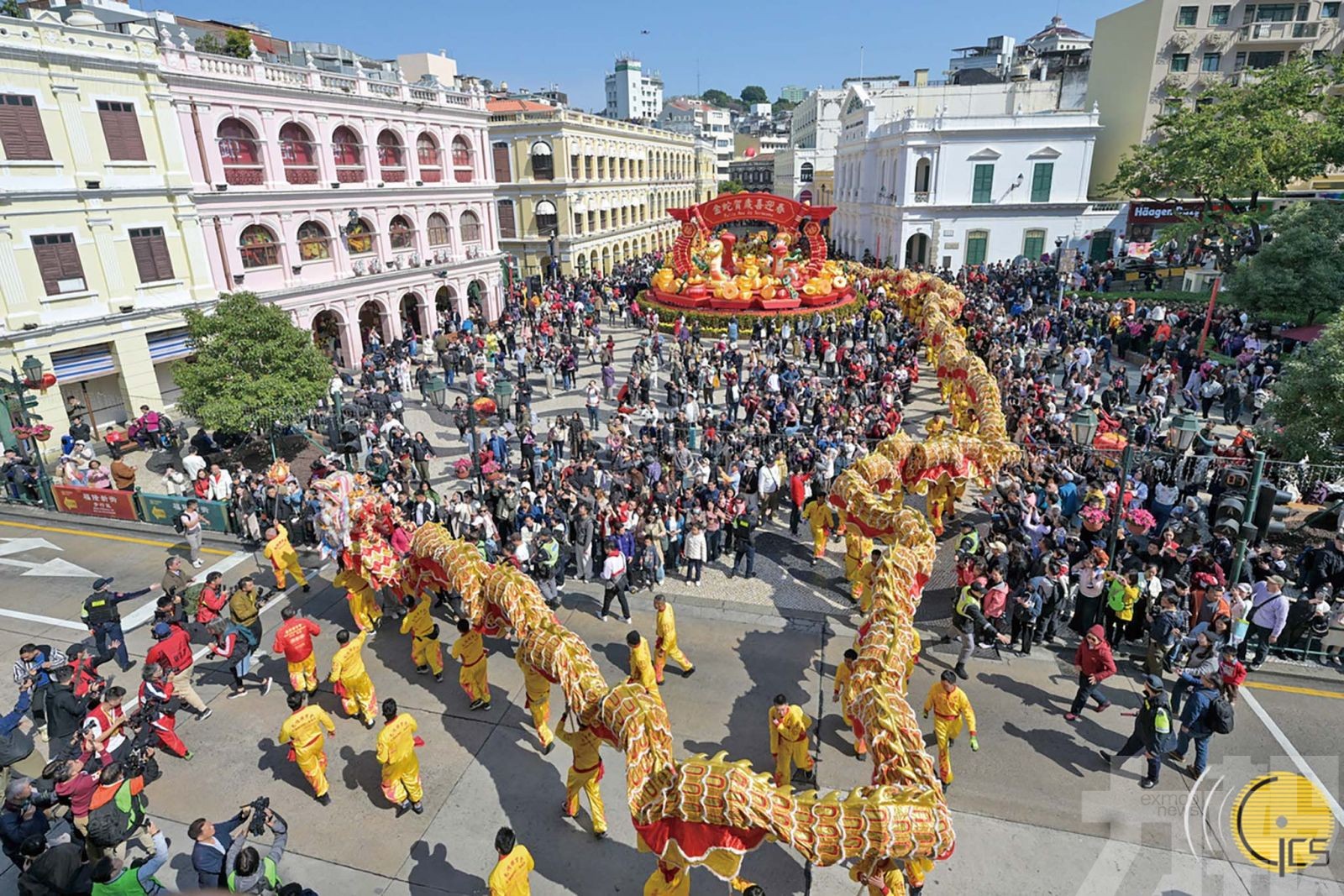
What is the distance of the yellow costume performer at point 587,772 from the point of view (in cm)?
790

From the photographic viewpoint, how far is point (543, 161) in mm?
47250

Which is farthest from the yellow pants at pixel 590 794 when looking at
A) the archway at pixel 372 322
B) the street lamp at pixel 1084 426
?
the archway at pixel 372 322

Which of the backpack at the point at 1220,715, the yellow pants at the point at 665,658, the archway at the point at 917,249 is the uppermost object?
the archway at the point at 917,249

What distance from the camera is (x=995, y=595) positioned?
10.6m

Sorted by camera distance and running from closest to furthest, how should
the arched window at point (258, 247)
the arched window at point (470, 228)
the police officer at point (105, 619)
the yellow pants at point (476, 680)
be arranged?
the yellow pants at point (476, 680) < the police officer at point (105, 619) < the arched window at point (258, 247) < the arched window at point (470, 228)

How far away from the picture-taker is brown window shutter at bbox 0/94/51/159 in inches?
766

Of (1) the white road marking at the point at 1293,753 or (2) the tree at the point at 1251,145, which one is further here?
(2) the tree at the point at 1251,145

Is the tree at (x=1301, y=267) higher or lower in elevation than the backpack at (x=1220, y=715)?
higher

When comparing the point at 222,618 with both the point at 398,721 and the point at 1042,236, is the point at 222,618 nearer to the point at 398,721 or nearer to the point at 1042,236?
the point at 398,721

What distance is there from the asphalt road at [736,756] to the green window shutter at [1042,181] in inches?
1543

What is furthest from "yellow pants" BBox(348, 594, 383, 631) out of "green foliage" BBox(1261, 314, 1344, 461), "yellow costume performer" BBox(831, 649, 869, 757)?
"green foliage" BBox(1261, 314, 1344, 461)

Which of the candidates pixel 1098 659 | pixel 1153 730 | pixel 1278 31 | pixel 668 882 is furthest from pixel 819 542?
pixel 1278 31

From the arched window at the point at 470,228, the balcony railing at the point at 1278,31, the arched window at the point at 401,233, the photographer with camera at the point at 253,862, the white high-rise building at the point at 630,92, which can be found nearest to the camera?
the photographer with camera at the point at 253,862

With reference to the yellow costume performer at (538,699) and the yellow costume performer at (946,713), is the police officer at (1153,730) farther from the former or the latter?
the yellow costume performer at (538,699)
